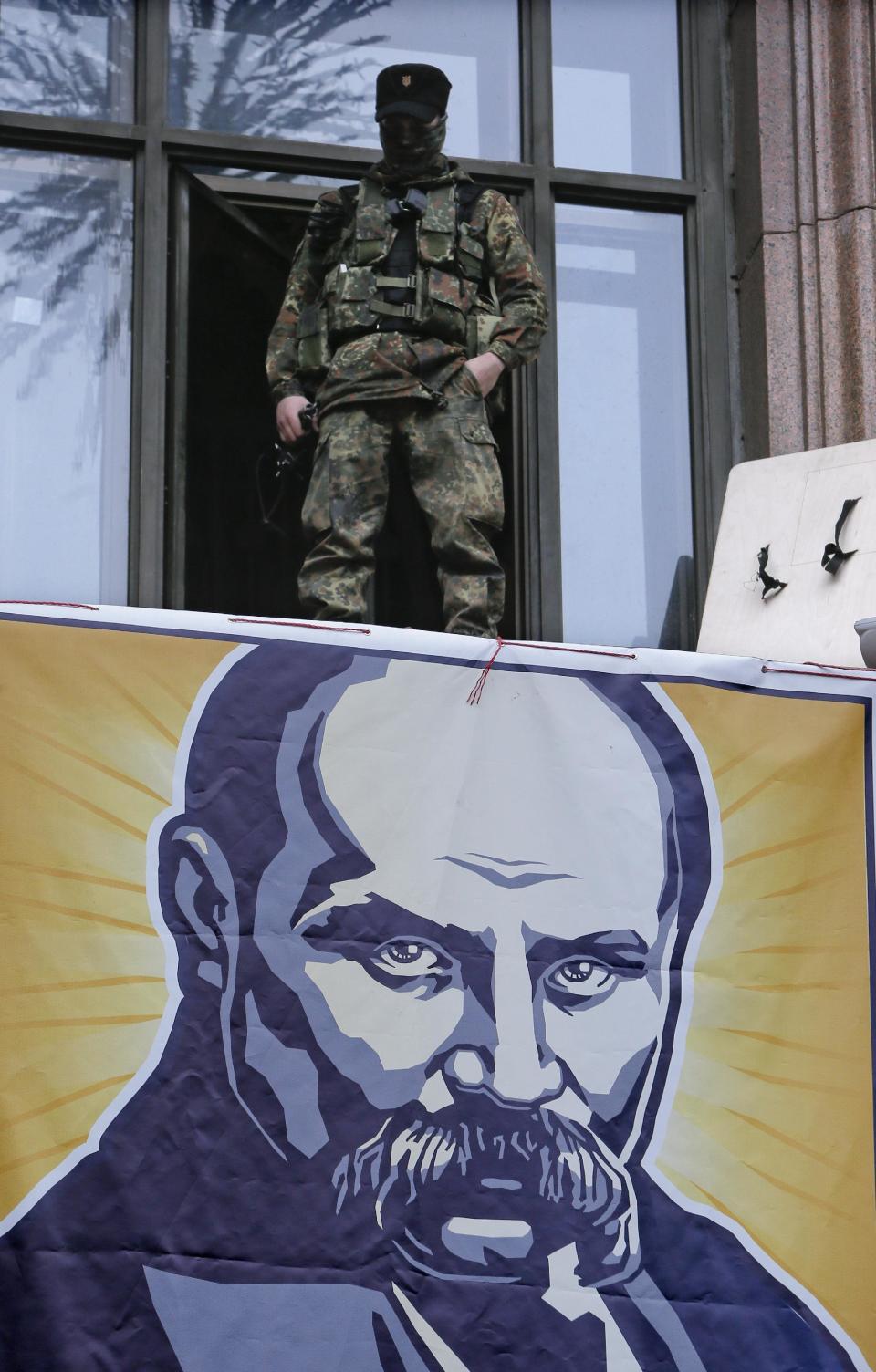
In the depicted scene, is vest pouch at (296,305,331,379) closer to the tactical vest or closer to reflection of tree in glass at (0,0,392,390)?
the tactical vest

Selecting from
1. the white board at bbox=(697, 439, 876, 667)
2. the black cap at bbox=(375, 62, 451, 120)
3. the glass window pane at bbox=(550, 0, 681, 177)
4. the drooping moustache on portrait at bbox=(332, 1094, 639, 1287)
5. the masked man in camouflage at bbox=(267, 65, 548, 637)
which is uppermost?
the glass window pane at bbox=(550, 0, 681, 177)

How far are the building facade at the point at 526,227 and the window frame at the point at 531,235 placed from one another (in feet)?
0.04

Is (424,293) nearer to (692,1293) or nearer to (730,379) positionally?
(730,379)

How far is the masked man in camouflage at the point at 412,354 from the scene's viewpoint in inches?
233

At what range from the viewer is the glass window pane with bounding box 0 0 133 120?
6902mm

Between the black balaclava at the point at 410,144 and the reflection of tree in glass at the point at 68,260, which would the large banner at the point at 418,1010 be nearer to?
the black balaclava at the point at 410,144

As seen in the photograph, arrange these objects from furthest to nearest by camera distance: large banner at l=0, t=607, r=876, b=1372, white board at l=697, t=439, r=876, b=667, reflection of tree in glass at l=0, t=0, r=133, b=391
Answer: reflection of tree in glass at l=0, t=0, r=133, b=391
white board at l=697, t=439, r=876, b=667
large banner at l=0, t=607, r=876, b=1372

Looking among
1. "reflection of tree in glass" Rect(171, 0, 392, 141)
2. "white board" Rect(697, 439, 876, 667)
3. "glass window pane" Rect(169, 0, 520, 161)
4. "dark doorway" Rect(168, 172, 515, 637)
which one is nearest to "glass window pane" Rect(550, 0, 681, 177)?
"glass window pane" Rect(169, 0, 520, 161)

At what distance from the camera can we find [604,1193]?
3.89 metres

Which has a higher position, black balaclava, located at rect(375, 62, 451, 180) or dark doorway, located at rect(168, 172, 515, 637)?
black balaclava, located at rect(375, 62, 451, 180)

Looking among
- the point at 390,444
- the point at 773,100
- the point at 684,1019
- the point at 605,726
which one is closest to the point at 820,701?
the point at 605,726

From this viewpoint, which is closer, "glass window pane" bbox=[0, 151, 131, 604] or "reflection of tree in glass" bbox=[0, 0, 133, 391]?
"glass window pane" bbox=[0, 151, 131, 604]

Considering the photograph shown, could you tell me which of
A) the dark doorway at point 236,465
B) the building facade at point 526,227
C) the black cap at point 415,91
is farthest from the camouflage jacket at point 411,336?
the building facade at point 526,227

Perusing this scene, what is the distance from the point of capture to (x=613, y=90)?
7.27 meters
